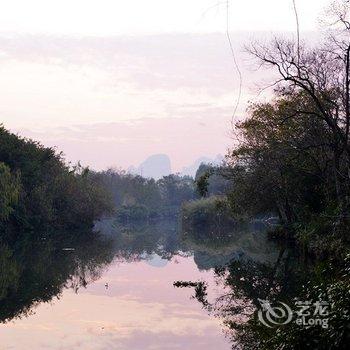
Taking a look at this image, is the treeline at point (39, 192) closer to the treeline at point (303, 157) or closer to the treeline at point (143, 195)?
the treeline at point (303, 157)

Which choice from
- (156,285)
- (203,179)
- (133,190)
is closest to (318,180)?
(203,179)

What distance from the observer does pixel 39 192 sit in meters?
50.4

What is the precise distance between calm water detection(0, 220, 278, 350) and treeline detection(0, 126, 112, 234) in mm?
15351

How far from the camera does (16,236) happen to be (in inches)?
1784

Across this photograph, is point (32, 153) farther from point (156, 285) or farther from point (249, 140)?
point (156, 285)

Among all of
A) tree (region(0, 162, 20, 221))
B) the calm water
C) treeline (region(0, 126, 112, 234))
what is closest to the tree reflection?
the calm water

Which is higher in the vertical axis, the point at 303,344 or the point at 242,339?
the point at 303,344

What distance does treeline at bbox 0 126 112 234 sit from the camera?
46256 mm

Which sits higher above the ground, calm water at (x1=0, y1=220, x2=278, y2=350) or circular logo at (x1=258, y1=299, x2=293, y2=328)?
circular logo at (x1=258, y1=299, x2=293, y2=328)

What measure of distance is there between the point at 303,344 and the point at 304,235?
1911 centimetres

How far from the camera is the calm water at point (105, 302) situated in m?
12.0

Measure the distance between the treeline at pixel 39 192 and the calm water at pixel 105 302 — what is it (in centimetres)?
1535

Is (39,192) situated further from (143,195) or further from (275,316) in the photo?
(143,195)

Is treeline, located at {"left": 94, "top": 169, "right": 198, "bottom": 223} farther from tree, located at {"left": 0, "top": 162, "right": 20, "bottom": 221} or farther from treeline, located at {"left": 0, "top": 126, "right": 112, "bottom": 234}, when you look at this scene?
tree, located at {"left": 0, "top": 162, "right": 20, "bottom": 221}
